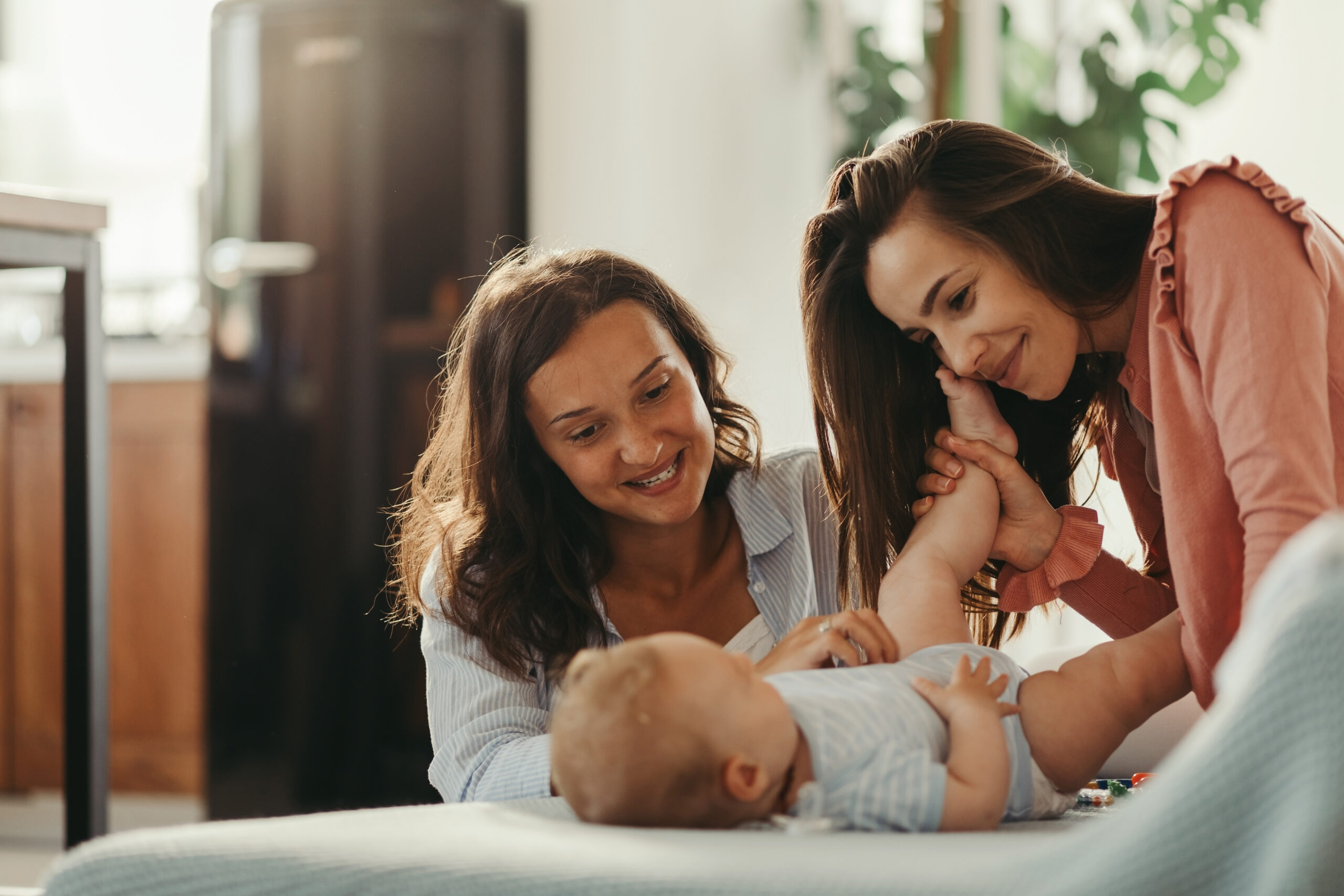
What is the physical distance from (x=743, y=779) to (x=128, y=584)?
2.61 metres

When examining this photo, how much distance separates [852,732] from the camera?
3.15 feet

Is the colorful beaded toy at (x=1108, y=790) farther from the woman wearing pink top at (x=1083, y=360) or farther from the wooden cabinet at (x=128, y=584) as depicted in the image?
the wooden cabinet at (x=128, y=584)

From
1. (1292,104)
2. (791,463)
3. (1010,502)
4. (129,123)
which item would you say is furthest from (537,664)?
(129,123)

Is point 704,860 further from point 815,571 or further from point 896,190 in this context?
point 815,571

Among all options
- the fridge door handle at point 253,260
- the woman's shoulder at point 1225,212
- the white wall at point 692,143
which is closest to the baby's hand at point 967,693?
the woman's shoulder at point 1225,212

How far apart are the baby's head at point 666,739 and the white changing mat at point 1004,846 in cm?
5

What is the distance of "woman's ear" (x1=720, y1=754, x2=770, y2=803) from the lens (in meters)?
0.90

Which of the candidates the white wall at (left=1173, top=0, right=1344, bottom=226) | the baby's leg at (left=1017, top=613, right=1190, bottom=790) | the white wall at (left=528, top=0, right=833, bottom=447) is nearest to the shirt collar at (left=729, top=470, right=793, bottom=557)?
the baby's leg at (left=1017, top=613, right=1190, bottom=790)

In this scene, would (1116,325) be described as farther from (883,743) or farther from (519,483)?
(519,483)

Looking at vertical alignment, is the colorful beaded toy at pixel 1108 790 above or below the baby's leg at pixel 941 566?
below

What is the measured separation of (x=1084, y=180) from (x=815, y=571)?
1.91 ft

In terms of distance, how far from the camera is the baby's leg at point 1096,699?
Result: 3.45 feet

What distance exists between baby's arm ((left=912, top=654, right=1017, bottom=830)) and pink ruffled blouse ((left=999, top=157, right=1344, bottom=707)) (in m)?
0.21

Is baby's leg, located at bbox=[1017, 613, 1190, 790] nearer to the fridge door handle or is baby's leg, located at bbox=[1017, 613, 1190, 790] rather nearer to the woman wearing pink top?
the woman wearing pink top
